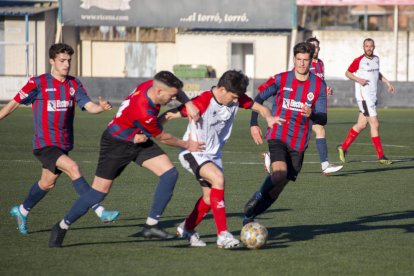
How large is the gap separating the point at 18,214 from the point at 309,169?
7271mm

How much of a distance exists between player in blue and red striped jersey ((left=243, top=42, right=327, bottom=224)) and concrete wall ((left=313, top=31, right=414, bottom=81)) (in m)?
34.8

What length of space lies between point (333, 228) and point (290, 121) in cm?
115

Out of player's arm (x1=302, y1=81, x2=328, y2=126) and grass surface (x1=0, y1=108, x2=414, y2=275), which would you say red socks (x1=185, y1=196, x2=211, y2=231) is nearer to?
grass surface (x1=0, y1=108, x2=414, y2=275)

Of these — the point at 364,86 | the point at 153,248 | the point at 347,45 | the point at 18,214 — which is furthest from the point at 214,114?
the point at 347,45

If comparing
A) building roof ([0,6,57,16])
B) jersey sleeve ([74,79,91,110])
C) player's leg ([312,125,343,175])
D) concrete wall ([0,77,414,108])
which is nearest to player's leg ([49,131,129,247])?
jersey sleeve ([74,79,91,110])

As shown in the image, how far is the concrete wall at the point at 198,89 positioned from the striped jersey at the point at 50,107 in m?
25.0

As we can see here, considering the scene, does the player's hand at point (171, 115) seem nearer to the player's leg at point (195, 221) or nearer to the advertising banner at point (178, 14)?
the player's leg at point (195, 221)

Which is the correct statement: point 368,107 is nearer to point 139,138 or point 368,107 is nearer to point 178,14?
point 139,138

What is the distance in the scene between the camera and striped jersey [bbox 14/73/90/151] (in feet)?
30.6

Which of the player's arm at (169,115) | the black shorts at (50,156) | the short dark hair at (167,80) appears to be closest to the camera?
the short dark hair at (167,80)

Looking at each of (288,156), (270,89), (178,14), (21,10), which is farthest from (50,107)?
(21,10)

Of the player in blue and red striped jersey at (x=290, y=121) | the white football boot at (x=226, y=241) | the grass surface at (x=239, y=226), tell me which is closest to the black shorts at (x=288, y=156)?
the player in blue and red striped jersey at (x=290, y=121)

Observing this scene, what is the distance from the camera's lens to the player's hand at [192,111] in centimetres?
824

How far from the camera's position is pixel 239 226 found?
9.83 meters
